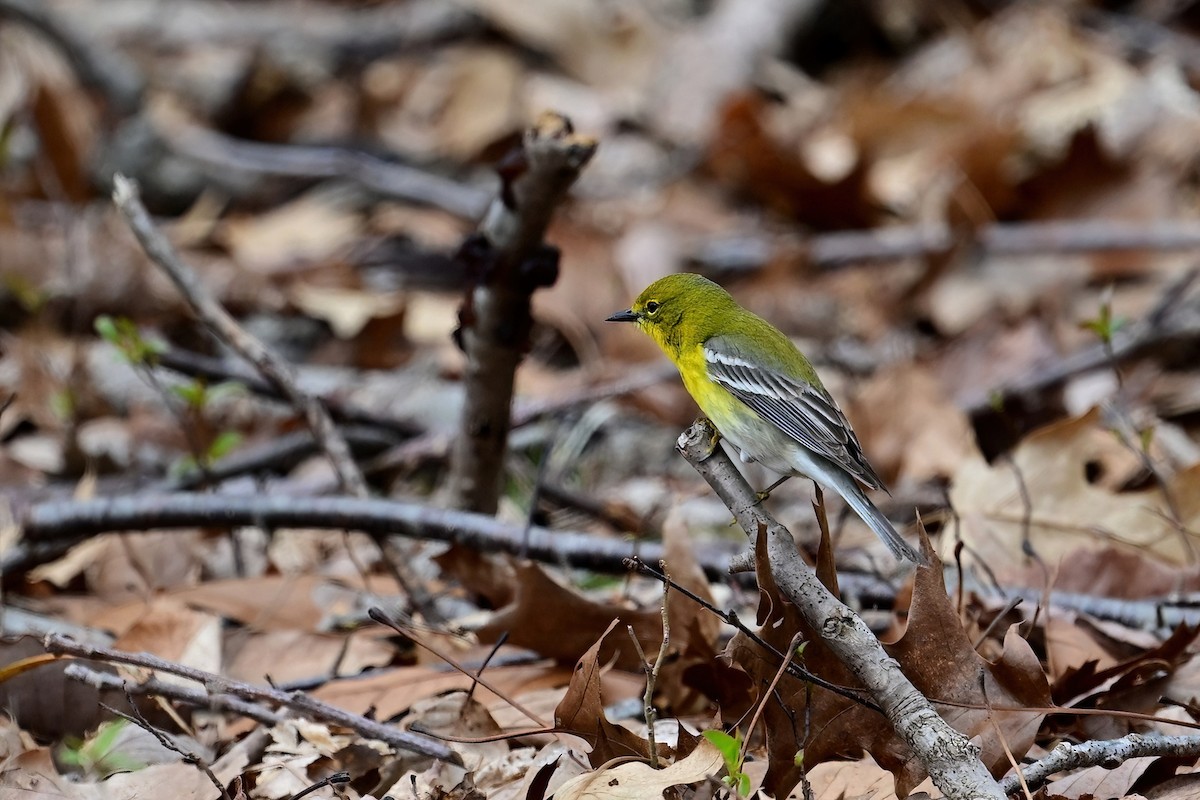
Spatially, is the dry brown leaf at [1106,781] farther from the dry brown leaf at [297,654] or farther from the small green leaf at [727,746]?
the dry brown leaf at [297,654]

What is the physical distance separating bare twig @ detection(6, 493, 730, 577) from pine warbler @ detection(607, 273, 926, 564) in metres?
0.41

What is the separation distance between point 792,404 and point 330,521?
61.4 inches

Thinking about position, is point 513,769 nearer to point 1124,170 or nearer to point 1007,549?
point 1007,549

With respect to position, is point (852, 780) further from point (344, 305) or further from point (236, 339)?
point (344, 305)

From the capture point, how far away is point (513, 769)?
291 cm

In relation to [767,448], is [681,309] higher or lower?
higher

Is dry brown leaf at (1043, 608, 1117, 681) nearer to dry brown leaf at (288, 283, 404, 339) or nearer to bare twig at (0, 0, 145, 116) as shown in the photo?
dry brown leaf at (288, 283, 404, 339)

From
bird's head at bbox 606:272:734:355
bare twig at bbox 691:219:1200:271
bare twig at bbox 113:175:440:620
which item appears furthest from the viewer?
bare twig at bbox 691:219:1200:271

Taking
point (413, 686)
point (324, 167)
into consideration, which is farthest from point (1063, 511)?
point (324, 167)

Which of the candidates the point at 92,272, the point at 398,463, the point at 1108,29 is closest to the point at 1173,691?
the point at 398,463

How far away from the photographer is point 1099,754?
8.27 feet

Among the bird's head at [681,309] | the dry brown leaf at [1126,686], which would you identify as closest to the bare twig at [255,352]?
the bird's head at [681,309]

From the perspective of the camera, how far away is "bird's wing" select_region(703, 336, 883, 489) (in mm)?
3777

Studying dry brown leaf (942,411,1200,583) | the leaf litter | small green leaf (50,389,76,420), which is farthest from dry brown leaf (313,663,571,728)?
small green leaf (50,389,76,420)
